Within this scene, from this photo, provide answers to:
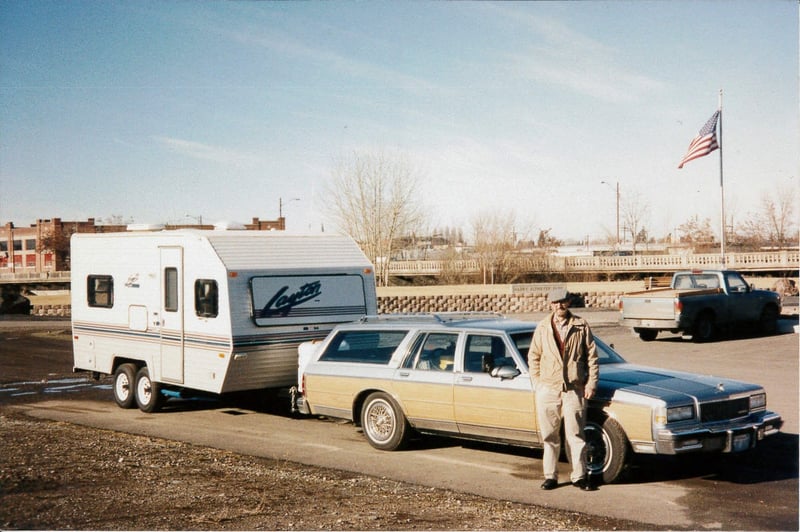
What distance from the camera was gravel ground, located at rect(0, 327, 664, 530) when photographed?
683cm

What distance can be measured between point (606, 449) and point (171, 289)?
7.41 meters

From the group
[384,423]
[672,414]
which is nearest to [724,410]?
[672,414]

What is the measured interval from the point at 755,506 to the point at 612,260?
2437 inches

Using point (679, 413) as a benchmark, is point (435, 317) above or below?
above

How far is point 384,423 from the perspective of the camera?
1017 centimetres

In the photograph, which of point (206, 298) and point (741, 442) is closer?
point (741, 442)

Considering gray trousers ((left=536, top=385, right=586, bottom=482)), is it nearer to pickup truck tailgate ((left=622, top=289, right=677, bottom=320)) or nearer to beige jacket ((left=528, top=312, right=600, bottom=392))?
beige jacket ((left=528, top=312, right=600, bottom=392))

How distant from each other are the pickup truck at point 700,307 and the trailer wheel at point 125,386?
1341 cm

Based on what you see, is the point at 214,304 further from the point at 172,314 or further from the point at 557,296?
the point at 557,296

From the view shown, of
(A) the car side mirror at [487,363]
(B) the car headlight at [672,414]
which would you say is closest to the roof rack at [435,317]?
(A) the car side mirror at [487,363]

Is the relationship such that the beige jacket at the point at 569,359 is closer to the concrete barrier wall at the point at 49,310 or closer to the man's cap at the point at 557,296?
the man's cap at the point at 557,296

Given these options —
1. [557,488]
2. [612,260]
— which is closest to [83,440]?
[557,488]

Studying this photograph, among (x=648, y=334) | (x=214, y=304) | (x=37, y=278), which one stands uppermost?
(x=37, y=278)

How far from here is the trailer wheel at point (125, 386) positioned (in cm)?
1394
